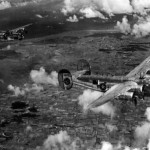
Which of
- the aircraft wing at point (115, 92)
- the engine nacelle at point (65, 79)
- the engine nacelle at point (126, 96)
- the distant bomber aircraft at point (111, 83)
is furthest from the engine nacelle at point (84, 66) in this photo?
the engine nacelle at point (126, 96)

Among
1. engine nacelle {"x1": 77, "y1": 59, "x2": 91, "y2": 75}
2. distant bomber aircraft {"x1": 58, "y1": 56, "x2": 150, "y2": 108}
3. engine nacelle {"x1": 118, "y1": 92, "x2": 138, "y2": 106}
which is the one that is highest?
→ engine nacelle {"x1": 77, "y1": 59, "x2": 91, "y2": 75}

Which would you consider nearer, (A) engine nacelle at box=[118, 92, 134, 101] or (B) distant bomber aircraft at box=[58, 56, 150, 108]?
(A) engine nacelle at box=[118, 92, 134, 101]

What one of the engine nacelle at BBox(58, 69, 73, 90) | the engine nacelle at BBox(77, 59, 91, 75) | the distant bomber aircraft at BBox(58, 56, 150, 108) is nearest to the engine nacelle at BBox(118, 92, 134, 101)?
the distant bomber aircraft at BBox(58, 56, 150, 108)

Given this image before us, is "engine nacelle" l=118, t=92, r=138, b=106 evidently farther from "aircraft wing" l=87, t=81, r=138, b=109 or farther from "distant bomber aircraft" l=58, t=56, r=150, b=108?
"aircraft wing" l=87, t=81, r=138, b=109

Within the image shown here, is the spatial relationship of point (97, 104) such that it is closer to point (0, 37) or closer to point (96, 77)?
point (96, 77)

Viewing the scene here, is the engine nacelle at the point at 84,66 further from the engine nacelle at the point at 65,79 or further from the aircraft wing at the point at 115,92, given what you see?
the aircraft wing at the point at 115,92

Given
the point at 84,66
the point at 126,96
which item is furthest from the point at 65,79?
the point at 126,96

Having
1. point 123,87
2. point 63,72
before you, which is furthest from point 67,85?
point 123,87

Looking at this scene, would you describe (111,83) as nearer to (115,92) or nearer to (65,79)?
(115,92)
